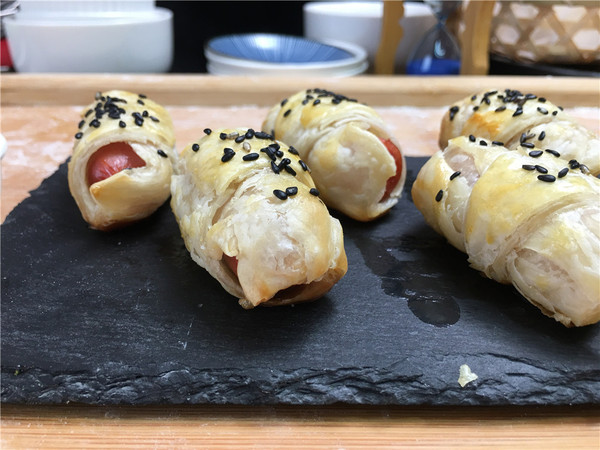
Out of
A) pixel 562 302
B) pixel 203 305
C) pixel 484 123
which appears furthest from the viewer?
pixel 484 123

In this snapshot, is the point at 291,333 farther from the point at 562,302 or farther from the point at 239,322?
the point at 562,302

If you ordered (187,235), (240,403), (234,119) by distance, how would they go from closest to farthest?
(240,403) < (187,235) < (234,119)

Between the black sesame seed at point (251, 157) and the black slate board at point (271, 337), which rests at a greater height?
the black sesame seed at point (251, 157)

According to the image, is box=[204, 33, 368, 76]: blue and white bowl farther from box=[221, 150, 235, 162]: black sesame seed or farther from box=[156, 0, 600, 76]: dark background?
box=[221, 150, 235, 162]: black sesame seed

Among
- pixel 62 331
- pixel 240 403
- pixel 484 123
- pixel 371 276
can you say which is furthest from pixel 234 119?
pixel 240 403

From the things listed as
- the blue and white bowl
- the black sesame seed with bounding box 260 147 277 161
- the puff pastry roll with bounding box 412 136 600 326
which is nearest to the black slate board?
the puff pastry roll with bounding box 412 136 600 326

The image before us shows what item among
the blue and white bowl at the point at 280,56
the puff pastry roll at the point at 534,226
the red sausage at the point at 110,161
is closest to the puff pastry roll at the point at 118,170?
the red sausage at the point at 110,161

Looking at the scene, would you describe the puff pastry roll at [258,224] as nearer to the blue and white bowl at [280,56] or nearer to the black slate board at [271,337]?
the black slate board at [271,337]
